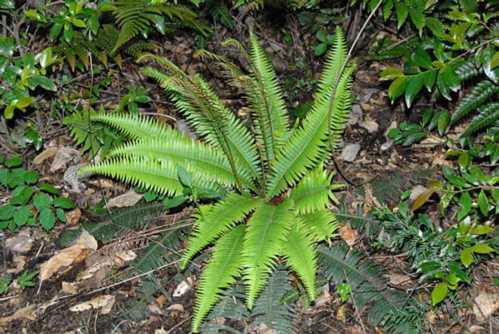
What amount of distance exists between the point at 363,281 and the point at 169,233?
4.52 feet

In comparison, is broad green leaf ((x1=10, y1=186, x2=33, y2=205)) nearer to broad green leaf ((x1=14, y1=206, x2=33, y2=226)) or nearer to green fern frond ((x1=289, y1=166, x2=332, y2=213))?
broad green leaf ((x1=14, y1=206, x2=33, y2=226))

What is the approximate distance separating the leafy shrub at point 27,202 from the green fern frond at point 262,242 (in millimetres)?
1551

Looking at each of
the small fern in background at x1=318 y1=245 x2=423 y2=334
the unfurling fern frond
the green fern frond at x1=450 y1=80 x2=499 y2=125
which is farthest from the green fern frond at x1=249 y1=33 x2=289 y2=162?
the green fern frond at x1=450 y1=80 x2=499 y2=125

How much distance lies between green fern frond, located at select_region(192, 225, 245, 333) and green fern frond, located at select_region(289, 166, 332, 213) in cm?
45

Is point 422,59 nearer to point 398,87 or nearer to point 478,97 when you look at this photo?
point 398,87

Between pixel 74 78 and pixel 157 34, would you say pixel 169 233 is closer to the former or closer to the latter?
pixel 74 78

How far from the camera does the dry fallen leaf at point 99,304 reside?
4.11m

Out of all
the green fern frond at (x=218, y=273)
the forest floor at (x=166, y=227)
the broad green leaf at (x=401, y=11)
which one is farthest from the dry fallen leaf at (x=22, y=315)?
the broad green leaf at (x=401, y=11)

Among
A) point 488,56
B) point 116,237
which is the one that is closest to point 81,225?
point 116,237

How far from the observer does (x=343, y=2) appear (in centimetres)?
575

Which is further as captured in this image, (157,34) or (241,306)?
(157,34)

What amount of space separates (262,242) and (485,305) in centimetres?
142

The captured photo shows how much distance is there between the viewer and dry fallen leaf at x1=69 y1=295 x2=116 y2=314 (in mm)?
4105

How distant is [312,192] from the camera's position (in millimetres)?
3973
